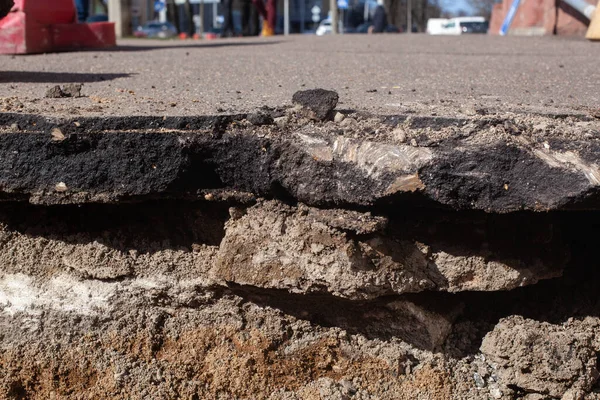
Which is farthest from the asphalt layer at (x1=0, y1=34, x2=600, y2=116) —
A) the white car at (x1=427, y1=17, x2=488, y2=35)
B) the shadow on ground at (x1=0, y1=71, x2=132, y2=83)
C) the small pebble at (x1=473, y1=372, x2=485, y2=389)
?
the white car at (x1=427, y1=17, x2=488, y2=35)

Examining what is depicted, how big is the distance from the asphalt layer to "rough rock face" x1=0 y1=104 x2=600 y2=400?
17 cm

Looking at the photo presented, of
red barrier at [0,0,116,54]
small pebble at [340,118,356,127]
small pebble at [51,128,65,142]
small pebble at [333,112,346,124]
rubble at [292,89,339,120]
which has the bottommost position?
small pebble at [51,128,65,142]

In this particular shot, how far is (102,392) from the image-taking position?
1798mm

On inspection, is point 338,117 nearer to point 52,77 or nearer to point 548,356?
point 548,356

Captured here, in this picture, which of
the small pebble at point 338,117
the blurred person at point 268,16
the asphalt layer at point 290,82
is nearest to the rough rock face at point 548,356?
the asphalt layer at point 290,82

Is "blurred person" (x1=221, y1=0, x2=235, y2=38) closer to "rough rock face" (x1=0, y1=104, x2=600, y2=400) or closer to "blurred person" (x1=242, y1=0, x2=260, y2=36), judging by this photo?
"blurred person" (x1=242, y1=0, x2=260, y2=36)

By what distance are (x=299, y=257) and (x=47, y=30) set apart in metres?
3.79

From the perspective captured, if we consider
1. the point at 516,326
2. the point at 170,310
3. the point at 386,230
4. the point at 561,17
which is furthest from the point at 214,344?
the point at 561,17

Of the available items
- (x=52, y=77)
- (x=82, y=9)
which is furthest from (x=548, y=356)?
(x=82, y=9)

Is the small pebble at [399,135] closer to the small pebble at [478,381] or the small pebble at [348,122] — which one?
the small pebble at [348,122]

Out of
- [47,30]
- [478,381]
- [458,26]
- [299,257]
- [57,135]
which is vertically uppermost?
[458,26]

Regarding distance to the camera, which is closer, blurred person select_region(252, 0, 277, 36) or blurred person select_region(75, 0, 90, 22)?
blurred person select_region(75, 0, 90, 22)

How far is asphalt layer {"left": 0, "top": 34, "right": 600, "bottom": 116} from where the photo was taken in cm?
188

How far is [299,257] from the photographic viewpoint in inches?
64.0
